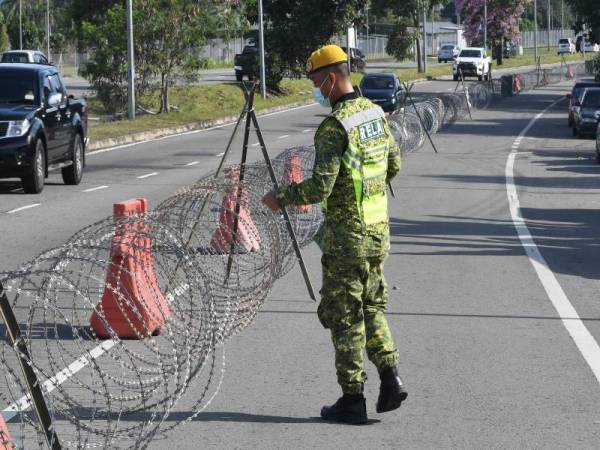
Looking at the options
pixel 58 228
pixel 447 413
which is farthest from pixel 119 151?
pixel 447 413

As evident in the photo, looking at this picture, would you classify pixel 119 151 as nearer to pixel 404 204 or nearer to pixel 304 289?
pixel 404 204

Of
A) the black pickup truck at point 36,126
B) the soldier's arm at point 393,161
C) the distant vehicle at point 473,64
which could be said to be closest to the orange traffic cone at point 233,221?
the soldier's arm at point 393,161

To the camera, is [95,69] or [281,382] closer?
[281,382]

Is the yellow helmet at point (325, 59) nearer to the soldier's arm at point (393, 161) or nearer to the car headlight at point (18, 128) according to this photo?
the soldier's arm at point (393, 161)

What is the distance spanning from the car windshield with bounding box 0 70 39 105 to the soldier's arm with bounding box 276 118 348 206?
15.4 meters

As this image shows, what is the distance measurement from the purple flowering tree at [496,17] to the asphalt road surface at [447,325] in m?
98.9

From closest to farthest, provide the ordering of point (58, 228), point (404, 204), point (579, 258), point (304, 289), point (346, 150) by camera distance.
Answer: point (346, 150)
point (304, 289)
point (579, 258)
point (58, 228)
point (404, 204)

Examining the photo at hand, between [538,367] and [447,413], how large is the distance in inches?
58.3

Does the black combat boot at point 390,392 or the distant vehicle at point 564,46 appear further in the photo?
the distant vehicle at point 564,46

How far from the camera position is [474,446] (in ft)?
23.0

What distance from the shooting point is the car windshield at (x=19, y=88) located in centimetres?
2220

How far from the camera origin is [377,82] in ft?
165

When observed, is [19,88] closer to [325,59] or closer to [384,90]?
[325,59]

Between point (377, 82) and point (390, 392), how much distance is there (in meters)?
43.2
